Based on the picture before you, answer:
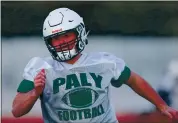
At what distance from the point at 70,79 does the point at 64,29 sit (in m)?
0.38

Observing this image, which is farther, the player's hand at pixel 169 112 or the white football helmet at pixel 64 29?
the player's hand at pixel 169 112

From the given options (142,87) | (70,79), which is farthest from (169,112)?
(70,79)

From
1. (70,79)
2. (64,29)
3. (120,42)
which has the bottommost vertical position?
(70,79)

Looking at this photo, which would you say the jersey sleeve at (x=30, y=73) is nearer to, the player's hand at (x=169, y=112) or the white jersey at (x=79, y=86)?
the white jersey at (x=79, y=86)

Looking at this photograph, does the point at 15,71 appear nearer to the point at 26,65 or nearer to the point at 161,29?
the point at 26,65

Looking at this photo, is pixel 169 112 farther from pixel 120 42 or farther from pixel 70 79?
pixel 70 79

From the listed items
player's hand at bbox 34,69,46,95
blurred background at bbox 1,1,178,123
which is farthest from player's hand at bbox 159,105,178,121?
player's hand at bbox 34,69,46,95

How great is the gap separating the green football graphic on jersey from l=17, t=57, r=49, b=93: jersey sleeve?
0.27 metres

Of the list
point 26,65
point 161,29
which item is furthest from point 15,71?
point 161,29

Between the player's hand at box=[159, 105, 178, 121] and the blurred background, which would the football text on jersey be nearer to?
the blurred background

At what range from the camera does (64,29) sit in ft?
55.5

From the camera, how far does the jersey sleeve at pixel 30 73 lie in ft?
55.6

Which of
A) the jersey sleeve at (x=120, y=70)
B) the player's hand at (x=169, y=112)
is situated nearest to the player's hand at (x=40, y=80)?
the jersey sleeve at (x=120, y=70)

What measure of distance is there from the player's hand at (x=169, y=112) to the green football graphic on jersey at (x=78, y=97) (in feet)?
1.78
